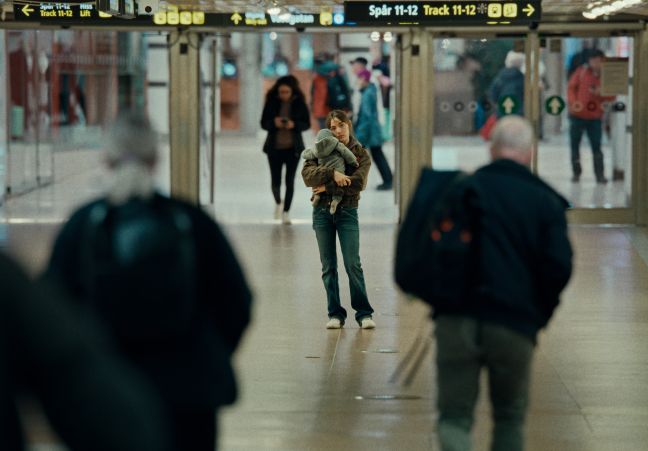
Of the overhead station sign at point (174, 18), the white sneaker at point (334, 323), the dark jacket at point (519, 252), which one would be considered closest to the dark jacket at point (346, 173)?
the white sneaker at point (334, 323)

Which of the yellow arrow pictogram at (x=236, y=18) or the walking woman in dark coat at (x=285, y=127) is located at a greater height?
the yellow arrow pictogram at (x=236, y=18)

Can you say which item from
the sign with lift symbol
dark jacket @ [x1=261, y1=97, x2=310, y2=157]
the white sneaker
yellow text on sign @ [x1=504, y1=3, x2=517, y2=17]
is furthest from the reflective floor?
yellow text on sign @ [x1=504, y1=3, x2=517, y2=17]

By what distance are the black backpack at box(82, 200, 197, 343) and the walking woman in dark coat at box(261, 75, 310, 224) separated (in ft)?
44.5

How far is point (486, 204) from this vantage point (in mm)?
4902

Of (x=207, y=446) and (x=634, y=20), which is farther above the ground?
(x=634, y=20)

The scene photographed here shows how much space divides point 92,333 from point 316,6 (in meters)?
14.9

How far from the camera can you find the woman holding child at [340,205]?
9602mm

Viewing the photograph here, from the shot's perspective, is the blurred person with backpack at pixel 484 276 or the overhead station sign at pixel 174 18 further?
the overhead station sign at pixel 174 18

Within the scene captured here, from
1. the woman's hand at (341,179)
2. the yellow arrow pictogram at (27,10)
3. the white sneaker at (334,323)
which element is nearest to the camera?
the woman's hand at (341,179)

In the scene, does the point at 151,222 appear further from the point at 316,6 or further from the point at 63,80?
the point at 63,80

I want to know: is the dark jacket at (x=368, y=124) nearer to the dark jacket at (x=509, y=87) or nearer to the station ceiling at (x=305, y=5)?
the dark jacket at (x=509, y=87)

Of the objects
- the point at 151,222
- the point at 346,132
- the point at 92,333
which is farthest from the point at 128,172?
the point at 346,132

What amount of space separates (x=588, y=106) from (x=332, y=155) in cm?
884

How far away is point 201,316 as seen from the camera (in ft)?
12.9
